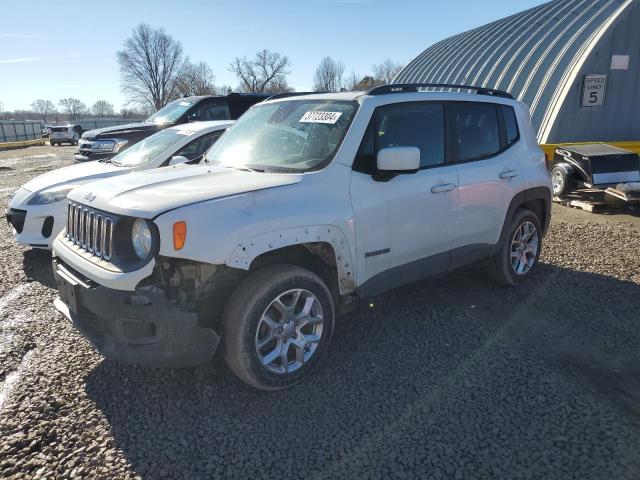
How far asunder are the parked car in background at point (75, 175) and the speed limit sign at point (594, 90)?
9656mm

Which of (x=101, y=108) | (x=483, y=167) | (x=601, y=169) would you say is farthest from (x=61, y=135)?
(x=101, y=108)

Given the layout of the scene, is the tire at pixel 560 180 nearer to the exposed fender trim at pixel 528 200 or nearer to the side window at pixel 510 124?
the exposed fender trim at pixel 528 200

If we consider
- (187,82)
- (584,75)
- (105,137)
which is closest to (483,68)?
(584,75)

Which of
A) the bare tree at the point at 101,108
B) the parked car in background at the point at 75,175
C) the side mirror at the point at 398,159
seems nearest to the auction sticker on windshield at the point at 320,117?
the side mirror at the point at 398,159

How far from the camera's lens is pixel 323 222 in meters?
3.08

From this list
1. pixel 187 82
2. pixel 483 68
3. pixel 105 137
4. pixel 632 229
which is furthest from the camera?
pixel 187 82

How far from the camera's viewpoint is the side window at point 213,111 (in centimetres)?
1012

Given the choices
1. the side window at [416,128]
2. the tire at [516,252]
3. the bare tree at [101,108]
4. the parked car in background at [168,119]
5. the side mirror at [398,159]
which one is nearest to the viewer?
the side mirror at [398,159]

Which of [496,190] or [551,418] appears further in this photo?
[496,190]

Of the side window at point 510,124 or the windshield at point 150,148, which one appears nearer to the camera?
the side window at point 510,124

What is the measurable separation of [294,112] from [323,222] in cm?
136

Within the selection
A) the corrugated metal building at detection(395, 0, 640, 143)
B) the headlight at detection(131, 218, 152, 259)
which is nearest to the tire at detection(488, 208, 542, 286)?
the headlight at detection(131, 218, 152, 259)

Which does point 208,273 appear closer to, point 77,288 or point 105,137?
point 77,288

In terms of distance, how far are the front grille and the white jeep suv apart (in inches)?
0.6
